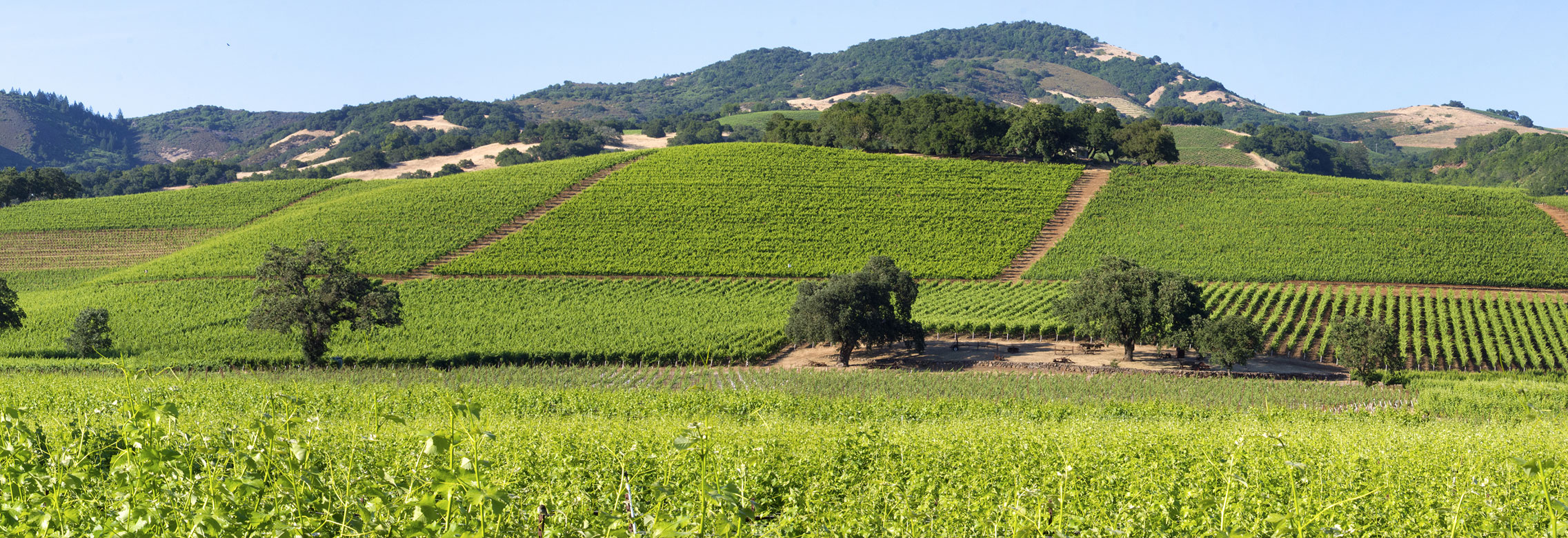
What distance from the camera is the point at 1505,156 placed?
146m

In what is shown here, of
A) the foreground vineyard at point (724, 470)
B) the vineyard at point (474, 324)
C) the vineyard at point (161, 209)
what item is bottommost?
the vineyard at point (474, 324)

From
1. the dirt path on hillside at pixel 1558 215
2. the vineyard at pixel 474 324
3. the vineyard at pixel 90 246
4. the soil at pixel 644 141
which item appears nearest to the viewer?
the vineyard at pixel 474 324

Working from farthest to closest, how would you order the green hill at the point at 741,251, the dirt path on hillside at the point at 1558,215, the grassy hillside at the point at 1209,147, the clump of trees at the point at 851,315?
the grassy hillside at the point at 1209,147, the dirt path on hillside at the point at 1558,215, the green hill at the point at 741,251, the clump of trees at the point at 851,315

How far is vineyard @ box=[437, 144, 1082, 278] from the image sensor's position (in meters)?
62.6

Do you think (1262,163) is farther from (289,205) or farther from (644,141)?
(289,205)

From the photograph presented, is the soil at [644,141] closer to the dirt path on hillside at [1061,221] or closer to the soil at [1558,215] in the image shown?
the dirt path on hillside at [1061,221]

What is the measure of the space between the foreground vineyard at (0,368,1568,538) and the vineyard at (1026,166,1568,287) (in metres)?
40.0

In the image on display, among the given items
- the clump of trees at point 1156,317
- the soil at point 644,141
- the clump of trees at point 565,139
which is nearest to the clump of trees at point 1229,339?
the clump of trees at point 1156,317

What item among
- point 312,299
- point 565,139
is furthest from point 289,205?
point 565,139

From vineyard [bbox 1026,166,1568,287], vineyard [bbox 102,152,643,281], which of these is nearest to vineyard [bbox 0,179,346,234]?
vineyard [bbox 102,152,643,281]

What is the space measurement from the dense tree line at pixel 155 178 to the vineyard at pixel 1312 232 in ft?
471

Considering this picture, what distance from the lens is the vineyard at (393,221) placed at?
63.2 meters

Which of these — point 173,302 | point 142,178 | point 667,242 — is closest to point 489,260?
point 667,242

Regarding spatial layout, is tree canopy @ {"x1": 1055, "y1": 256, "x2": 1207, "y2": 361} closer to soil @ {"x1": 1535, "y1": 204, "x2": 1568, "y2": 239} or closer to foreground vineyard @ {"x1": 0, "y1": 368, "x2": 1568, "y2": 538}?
foreground vineyard @ {"x1": 0, "y1": 368, "x2": 1568, "y2": 538}
